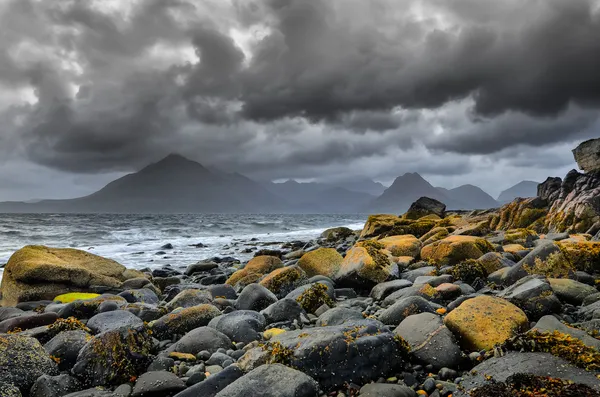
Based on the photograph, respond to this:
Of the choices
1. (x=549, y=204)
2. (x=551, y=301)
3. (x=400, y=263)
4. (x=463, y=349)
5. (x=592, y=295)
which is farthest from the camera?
(x=549, y=204)

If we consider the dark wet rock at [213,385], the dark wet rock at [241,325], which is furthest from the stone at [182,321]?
the dark wet rock at [213,385]

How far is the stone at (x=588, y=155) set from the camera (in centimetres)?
2617

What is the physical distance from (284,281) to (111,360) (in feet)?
18.1

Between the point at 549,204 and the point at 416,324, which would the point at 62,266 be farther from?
the point at 549,204

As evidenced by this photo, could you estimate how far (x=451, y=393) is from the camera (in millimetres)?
3945

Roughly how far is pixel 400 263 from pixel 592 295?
5.94 meters

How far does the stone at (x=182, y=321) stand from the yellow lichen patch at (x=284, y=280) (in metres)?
2.86

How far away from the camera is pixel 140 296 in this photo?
1083 centimetres

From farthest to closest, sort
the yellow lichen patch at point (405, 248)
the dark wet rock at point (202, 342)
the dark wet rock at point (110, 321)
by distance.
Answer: the yellow lichen patch at point (405, 248)
the dark wet rock at point (110, 321)
the dark wet rock at point (202, 342)

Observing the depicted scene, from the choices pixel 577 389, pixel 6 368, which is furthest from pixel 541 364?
pixel 6 368

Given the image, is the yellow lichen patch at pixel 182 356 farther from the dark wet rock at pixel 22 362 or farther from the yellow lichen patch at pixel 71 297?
the yellow lichen patch at pixel 71 297

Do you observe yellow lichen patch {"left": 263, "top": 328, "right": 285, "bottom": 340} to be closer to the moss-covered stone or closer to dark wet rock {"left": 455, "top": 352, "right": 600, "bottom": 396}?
dark wet rock {"left": 455, "top": 352, "right": 600, "bottom": 396}

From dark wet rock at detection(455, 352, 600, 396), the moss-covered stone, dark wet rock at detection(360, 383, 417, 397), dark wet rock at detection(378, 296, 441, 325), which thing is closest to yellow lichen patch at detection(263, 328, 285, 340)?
dark wet rock at detection(378, 296, 441, 325)

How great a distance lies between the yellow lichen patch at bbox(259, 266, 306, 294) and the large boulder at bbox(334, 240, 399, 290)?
111 cm
